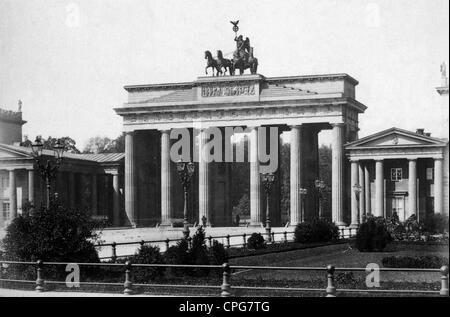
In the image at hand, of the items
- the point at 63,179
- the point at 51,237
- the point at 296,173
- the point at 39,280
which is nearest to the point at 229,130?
the point at 296,173

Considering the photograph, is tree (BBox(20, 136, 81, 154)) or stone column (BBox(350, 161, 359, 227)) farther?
tree (BBox(20, 136, 81, 154))

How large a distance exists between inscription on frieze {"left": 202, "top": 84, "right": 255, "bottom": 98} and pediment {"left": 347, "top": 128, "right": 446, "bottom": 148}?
13058 mm

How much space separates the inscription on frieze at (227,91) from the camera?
84375mm

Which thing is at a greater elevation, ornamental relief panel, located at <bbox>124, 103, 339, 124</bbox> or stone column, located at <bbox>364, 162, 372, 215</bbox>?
ornamental relief panel, located at <bbox>124, 103, 339, 124</bbox>

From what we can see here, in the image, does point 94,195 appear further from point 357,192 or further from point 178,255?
point 178,255

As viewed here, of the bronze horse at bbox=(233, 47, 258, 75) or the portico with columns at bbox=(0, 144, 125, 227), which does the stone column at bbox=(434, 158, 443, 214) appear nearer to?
A: the bronze horse at bbox=(233, 47, 258, 75)

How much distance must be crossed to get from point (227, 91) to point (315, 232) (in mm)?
34167

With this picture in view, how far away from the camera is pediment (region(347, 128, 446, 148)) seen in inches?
2921

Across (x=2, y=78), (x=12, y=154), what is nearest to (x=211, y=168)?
(x=12, y=154)

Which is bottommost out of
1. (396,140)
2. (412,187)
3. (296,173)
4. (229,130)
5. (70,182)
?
(412,187)

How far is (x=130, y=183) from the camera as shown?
9056 centimetres

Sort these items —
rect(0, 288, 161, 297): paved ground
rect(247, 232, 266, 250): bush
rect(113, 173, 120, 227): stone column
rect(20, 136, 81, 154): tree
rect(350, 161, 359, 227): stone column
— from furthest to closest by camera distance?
rect(113, 173, 120, 227): stone column < rect(20, 136, 81, 154): tree < rect(350, 161, 359, 227): stone column < rect(247, 232, 266, 250): bush < rect(0, 288, 161, 297): paved ground

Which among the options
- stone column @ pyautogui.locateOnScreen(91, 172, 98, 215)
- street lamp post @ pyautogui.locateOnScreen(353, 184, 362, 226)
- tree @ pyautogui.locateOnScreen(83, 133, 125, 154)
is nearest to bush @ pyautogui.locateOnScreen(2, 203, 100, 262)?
street lamp post @ pyautogui.locateOnScreen(353, 184, 362, 226)
